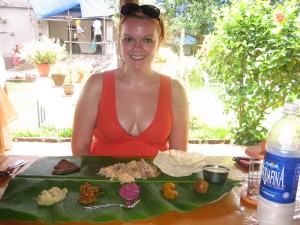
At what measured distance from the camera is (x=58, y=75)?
4953mm

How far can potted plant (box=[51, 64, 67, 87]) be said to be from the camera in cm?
496

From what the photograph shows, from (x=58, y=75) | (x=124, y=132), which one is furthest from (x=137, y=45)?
(x=58, y=75)

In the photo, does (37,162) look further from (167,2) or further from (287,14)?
(167,2)

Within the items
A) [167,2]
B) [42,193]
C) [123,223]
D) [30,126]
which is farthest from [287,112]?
[30,126]

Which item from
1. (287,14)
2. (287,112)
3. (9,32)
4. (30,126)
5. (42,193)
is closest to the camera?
(287,112)

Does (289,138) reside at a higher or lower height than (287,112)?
lower

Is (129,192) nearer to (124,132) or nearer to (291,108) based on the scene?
(291,108)

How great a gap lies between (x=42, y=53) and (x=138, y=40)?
3.27m

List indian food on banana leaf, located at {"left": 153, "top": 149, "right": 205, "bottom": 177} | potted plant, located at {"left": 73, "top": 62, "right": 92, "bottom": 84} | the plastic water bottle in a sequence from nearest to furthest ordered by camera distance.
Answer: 1. the plastic water bottle
2. indian food on banana leaf, located at {"left": 153, "top": 149, "right": 205, "bottom": 177}
3. potted plant, located at {"left": 73, "top": 62, "right": 92, "bottom": 84}

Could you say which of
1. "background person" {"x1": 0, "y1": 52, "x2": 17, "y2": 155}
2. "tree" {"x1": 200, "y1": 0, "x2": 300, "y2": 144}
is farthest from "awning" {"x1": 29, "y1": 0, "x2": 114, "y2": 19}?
"tree" {"x1": 200, "y1": 0, "x2": 300, "y2": 144}

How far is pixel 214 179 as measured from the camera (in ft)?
4.70

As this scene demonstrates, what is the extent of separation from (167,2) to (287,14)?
196 centimetres

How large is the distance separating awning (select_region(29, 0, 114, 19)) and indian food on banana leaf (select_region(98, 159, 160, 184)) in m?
4.15

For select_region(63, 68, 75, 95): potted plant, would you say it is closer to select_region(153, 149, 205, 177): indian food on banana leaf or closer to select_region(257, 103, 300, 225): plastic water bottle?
select_region(153, 149, 205, 177): indian food on banana leaf
